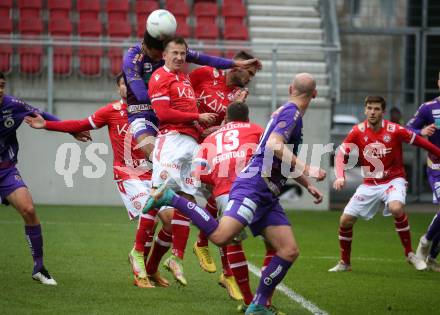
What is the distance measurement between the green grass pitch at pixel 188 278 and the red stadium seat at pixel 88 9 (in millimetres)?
6528

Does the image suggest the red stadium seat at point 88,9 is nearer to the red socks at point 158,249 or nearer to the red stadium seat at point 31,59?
the red stadium seat at point 31,59

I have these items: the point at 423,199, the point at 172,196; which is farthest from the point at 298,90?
the point at 423,199

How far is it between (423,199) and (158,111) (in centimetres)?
1348

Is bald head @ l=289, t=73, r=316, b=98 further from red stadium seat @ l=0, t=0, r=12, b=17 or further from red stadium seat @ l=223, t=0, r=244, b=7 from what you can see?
red stadium seat @ l=223, t=0, r=244, b=7

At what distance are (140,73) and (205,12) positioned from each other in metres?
12.2

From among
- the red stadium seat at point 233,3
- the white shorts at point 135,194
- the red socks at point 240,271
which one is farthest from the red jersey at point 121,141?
the red stadium seat at point 233,3

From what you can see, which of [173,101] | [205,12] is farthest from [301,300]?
[205,12]

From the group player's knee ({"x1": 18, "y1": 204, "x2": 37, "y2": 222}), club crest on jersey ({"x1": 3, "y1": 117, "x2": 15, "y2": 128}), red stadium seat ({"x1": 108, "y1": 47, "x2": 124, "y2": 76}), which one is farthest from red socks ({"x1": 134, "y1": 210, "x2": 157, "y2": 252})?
red stadium seat ({"x1": 108, "y1": 47, "x2": 124, "y2": 76})

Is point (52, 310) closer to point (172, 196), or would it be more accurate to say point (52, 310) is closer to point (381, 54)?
point (172, 196)

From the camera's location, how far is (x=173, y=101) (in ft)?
30.4

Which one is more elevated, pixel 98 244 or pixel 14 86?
pixel 14 86

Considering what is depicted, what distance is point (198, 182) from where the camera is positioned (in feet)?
29.9

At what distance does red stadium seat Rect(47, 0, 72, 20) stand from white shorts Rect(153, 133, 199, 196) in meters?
11.9

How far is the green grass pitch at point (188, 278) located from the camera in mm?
8352
